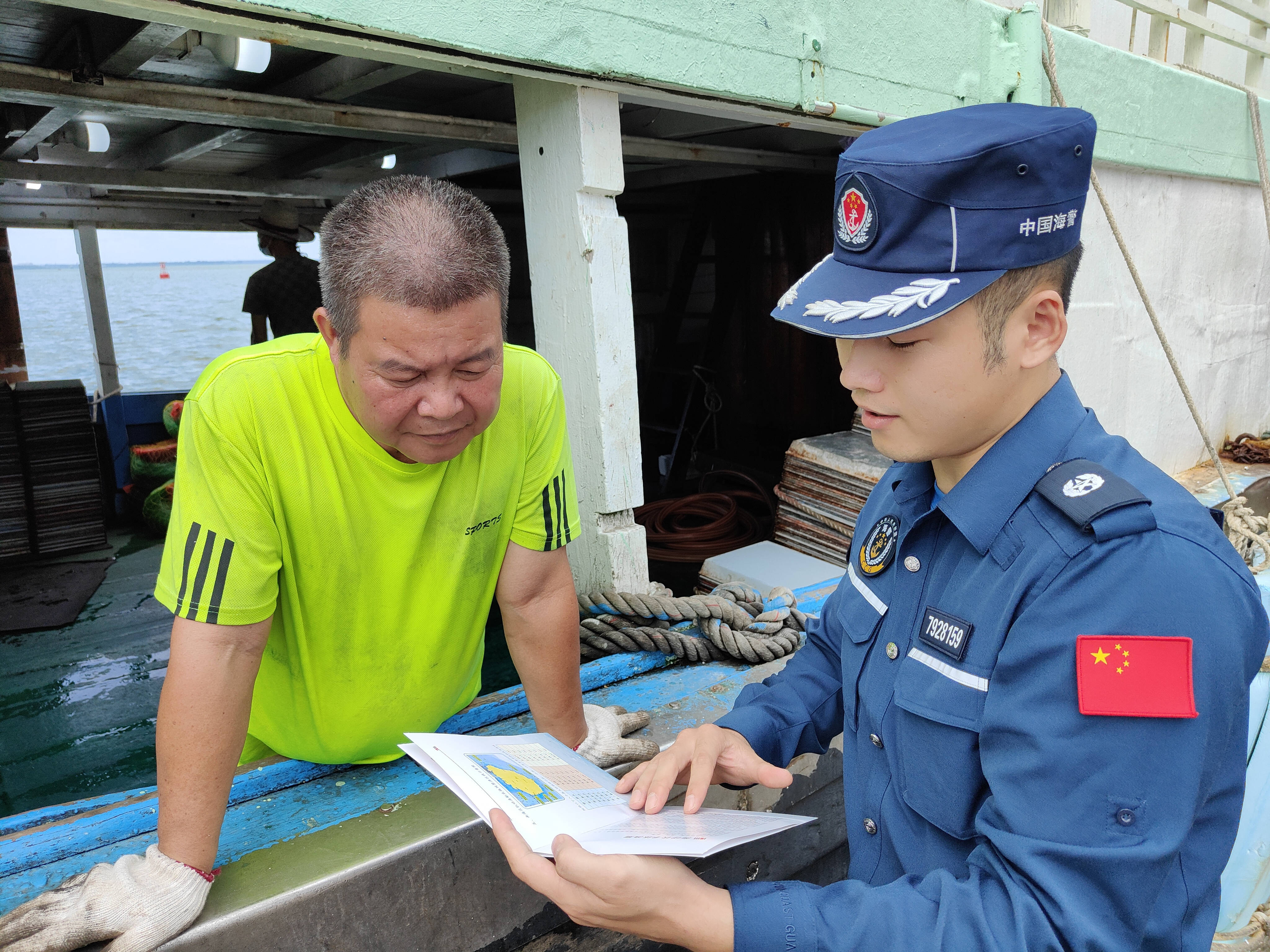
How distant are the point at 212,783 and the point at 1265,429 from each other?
8357 mm

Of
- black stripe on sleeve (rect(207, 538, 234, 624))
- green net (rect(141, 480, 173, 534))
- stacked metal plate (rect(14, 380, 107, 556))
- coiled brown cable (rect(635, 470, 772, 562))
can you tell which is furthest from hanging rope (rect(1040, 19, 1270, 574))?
stacked metal plate (rect(14, 380, 107, 556))

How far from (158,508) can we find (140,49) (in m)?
4.38

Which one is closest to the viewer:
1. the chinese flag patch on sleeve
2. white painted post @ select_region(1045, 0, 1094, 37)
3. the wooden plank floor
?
the chinese flag patch on sleeve

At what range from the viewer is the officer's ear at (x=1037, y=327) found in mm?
1078

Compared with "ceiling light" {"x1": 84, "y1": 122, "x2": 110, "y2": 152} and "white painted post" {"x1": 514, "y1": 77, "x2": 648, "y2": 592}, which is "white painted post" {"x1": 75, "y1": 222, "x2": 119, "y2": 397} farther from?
A: "white painted post" {"x1": 514, "y1": 77, "x2": 648, "y2": 592}

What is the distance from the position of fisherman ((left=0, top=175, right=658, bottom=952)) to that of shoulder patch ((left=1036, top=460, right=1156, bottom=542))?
3.22 feet

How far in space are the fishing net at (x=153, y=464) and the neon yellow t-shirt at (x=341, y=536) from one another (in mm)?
5422

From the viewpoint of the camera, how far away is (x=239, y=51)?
2.76m

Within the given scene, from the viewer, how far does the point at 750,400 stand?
792 cm

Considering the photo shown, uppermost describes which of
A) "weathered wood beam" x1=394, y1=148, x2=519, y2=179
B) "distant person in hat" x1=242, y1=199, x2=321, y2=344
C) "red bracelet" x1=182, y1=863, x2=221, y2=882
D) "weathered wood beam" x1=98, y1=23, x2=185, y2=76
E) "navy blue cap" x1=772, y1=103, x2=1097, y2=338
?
"weathered wood beam" x1=394, y1=148, x2=519, y2=179

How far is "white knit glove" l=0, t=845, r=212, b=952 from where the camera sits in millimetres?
1406

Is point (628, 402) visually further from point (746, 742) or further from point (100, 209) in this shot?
point (100, 209)

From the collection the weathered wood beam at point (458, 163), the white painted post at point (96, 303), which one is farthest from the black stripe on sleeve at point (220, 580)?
the white painted post at point (96, 303)

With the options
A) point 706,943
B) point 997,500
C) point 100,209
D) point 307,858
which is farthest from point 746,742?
point 100,209
